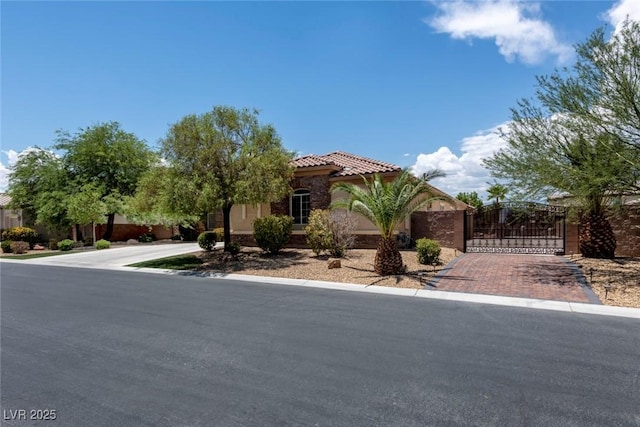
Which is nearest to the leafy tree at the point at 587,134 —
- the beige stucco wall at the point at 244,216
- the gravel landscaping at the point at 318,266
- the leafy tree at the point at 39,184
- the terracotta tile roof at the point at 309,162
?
the gravel landscaping at the point at 318,266

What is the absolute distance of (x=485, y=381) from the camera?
470 cm

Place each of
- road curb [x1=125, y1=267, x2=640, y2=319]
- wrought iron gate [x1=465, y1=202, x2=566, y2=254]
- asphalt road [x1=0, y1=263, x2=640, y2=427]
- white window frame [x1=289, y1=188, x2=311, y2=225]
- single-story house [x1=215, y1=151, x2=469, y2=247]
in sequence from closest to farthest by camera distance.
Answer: asphalt road [x1=0, y1=263, x2=640, y2=427] < road curb [x1=125, y1=267, x2=640, y2=319] < wrought iron gate [x1=465, y1=202, x2=566, y2=254] < single-story house [x1=215, y1=151, x2=469, y2=247] < white window frame [x1=289, y1=188, x2=311, y2=225]

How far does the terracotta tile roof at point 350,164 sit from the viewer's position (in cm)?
1927

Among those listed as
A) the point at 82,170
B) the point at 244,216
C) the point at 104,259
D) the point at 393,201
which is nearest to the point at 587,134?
the point at 393,201

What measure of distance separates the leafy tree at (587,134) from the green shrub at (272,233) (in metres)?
9.29

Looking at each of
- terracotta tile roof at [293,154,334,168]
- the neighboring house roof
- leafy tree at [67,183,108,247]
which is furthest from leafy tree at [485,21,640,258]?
the neighboring house roof

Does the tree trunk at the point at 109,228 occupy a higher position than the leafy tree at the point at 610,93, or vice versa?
the leafy tree at the point at 610,93

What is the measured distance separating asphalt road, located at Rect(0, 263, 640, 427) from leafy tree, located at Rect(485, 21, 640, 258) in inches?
212

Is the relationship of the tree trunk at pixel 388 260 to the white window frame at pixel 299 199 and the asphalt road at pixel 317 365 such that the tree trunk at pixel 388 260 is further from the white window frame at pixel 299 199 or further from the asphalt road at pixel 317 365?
the white window frame at pixel 299 199

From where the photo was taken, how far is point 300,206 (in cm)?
2127

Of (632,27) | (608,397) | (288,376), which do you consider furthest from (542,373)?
(632,27)

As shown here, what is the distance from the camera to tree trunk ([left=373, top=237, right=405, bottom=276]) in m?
13.0

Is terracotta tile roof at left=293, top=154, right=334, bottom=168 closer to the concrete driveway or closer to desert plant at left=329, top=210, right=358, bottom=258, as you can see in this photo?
desert plant at left=329, top=210, right=358, bottom=258

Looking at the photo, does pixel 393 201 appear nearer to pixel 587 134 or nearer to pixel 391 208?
pixel 391 208
